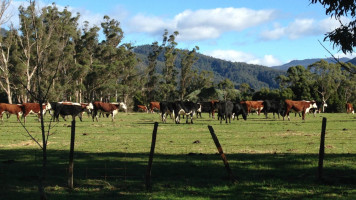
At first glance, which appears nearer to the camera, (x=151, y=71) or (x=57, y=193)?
(x=57, y=193)

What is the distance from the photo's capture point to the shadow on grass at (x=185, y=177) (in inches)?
355

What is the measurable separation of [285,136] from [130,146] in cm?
785

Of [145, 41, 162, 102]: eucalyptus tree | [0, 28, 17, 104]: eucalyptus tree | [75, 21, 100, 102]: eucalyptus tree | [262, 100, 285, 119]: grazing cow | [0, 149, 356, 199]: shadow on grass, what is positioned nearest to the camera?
[0, 149, 356, 199]: shadow on grass

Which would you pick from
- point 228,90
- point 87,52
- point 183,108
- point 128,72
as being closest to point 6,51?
point 87,52

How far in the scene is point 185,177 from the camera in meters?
10.8

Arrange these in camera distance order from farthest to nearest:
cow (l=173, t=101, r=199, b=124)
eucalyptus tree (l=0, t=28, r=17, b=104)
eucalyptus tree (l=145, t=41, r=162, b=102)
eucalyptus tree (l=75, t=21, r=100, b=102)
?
eucalyptus tree (l=145, t=41, r=162, b=102), eucalyptus tree (l=75, t=21, r=100, b=102), eucalyptus tree (l=0, t=28, r=17, b=104), cow (l=173, t=101, r=199, b=124)

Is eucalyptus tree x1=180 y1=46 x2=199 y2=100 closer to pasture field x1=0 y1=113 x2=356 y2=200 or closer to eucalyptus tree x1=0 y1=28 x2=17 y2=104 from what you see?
eucalyptus tree x1=0 y1=28 x2=17 y2=104

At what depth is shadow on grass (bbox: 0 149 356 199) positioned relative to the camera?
9023 mm

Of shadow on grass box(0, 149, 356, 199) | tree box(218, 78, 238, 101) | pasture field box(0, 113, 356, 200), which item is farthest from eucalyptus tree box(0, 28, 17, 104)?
shadow on grass box(0, 149, 356, 199)

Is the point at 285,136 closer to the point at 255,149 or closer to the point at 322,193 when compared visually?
the point at 255,149

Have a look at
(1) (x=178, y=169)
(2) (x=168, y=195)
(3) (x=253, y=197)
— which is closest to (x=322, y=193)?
(3) (x=253, y=197)

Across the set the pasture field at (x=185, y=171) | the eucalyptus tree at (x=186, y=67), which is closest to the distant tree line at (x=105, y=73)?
the eucalyptus tree at (x=186, y=67)

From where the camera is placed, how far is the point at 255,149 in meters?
15.6

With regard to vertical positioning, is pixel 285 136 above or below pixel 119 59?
below
